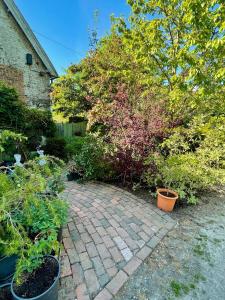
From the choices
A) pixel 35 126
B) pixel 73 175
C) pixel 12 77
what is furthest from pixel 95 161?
pixel 12 77

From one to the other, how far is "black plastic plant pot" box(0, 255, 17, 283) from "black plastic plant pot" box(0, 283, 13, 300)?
76 millimetres

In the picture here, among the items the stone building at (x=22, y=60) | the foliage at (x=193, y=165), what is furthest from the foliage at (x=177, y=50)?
the stone building at (x=22, y=60)

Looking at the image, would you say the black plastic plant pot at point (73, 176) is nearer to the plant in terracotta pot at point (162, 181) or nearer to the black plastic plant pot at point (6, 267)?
the plant in terracotta pot at point (162, 181)

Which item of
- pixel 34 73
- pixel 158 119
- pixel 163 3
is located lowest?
pixel 158 119

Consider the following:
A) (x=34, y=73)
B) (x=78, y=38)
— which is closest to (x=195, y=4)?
(x=34, y=73)

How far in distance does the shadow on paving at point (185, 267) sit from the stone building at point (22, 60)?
321 inches

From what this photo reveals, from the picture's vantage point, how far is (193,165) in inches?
157

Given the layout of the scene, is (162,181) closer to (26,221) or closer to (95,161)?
(95,161)

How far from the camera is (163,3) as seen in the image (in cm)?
484

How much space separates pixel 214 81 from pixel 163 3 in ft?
8.69

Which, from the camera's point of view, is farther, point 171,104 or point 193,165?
point 171,104

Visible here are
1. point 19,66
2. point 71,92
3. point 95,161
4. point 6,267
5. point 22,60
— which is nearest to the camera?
point 6,267

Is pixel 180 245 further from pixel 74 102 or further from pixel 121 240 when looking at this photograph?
pixel 74 102

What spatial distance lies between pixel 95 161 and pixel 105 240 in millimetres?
2295
